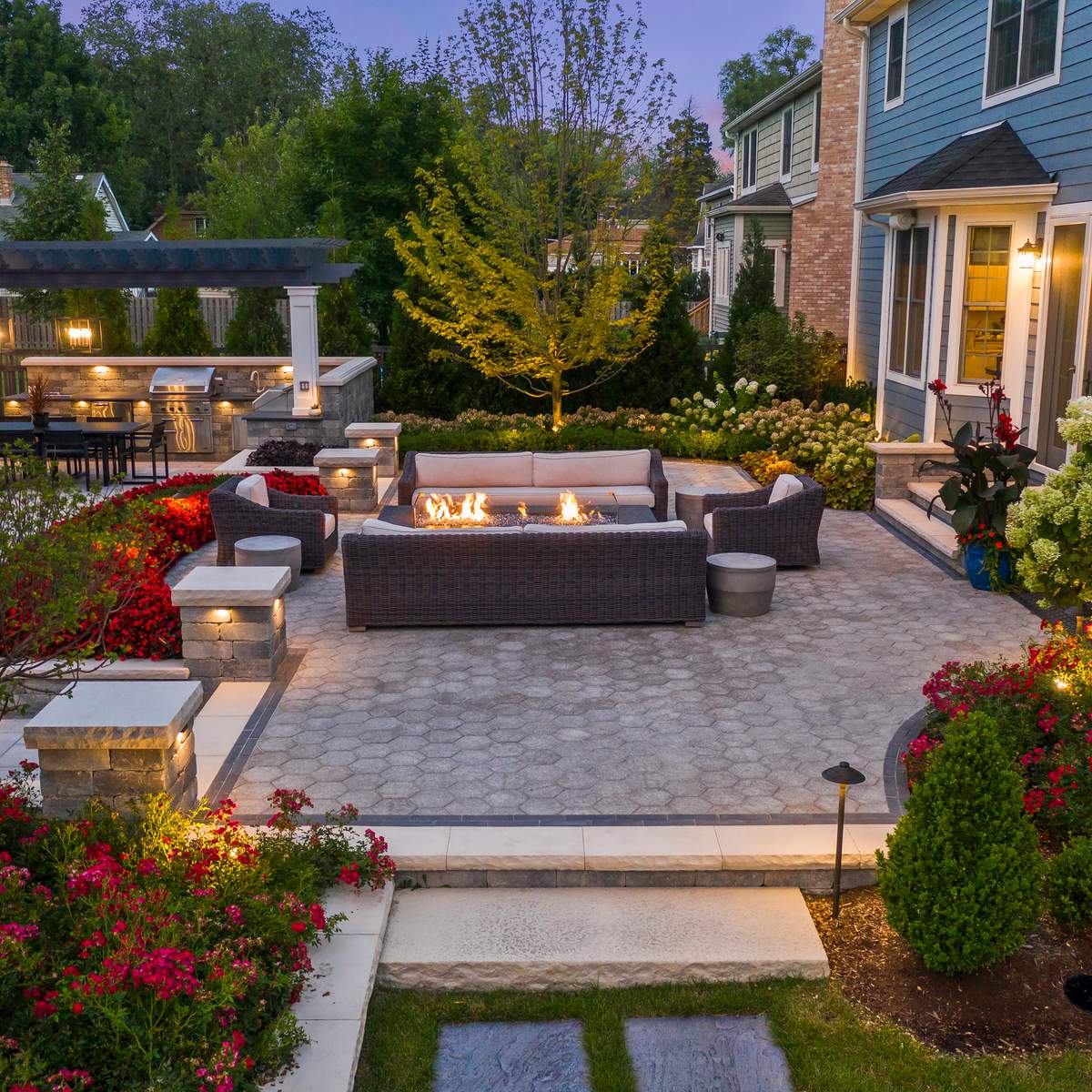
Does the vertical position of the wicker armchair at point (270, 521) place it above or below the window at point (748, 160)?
below

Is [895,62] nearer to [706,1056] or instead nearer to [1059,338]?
[1059,338]

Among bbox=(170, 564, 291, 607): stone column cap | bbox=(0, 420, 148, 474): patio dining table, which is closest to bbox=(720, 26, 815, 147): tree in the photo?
bbox=(0, 420, 148, 474): patio dining table

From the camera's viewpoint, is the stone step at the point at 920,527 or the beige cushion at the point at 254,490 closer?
the beige cushion at the point at 254,490

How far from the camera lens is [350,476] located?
14.4m

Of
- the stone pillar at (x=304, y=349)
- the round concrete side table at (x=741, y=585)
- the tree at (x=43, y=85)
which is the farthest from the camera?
the tree at (x=43, y=85)

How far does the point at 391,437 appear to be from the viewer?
16609 millimetres

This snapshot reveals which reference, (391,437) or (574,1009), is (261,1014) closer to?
(574,1009)

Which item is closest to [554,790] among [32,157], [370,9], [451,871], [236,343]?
[451,871]

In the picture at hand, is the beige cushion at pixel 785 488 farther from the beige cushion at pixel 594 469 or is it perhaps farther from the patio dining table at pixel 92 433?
the patio dining table at pixel 92 433

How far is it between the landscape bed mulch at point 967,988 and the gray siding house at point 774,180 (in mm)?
22377

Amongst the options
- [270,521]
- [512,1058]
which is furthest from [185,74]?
[512,1058]

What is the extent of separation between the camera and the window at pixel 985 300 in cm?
1395

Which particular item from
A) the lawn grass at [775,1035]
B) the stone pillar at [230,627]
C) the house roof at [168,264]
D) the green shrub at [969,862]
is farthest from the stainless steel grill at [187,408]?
the green shrub at [969,862]

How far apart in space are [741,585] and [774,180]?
23.8m
